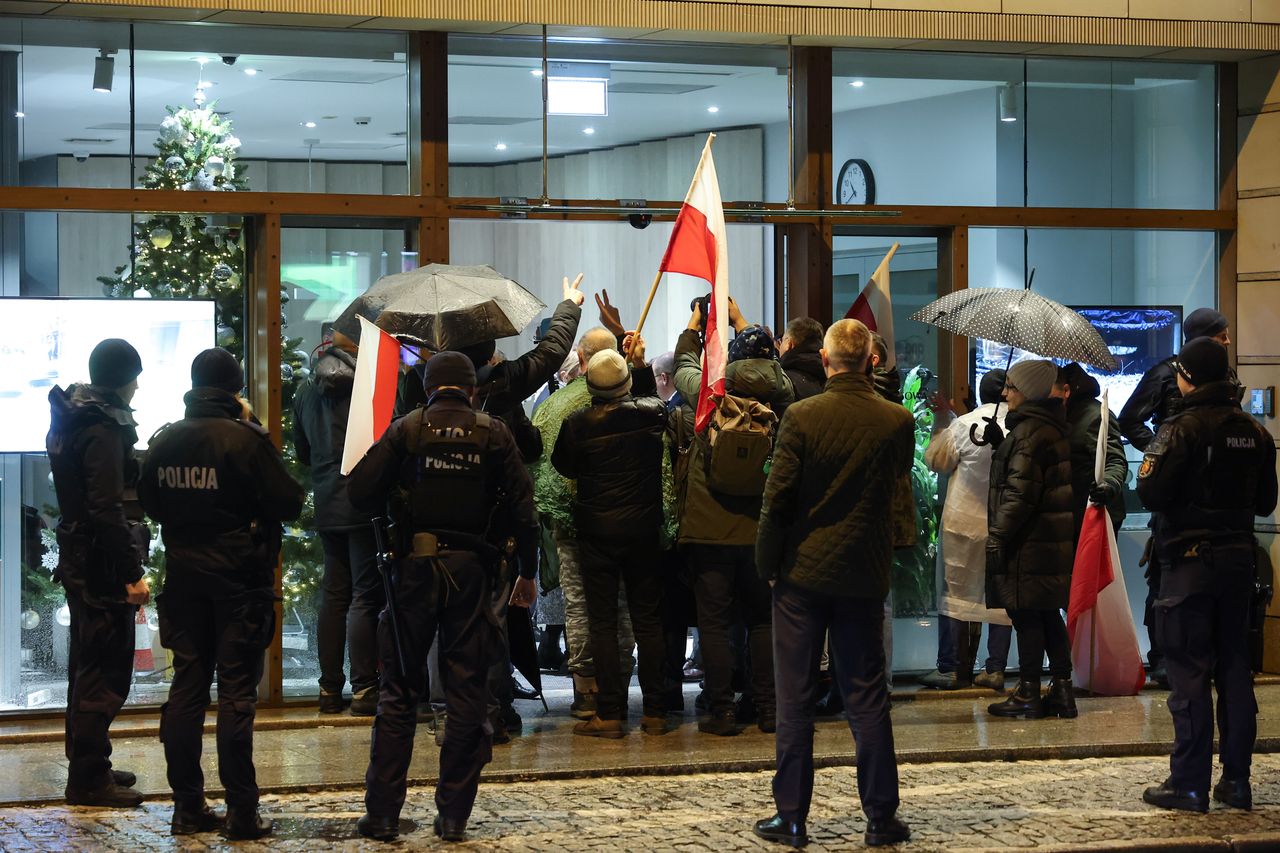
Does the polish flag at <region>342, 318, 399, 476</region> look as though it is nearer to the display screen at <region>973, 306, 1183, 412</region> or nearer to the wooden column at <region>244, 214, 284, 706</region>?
the wooden column at <region>244, 214, 284, 706</region>

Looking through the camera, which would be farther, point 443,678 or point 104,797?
point 104,797

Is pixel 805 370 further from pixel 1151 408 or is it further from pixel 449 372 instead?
pixel 449 372

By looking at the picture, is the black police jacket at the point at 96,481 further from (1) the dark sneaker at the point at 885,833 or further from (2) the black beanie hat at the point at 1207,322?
(2) the black beanie hat at the point at 1207,322

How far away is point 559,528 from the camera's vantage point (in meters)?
9.21

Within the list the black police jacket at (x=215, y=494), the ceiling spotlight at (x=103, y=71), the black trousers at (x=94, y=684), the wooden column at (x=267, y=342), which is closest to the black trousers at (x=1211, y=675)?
the black police jacket at (x=215, y=494)

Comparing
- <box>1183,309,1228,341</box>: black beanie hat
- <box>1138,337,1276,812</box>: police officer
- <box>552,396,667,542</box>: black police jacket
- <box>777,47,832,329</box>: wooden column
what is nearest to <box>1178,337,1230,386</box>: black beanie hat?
<box>1138,337,1276,812</box>: police officer

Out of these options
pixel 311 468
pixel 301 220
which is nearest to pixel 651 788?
pixel 311 468

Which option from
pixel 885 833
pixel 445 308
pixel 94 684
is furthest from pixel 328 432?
pixel 885 833

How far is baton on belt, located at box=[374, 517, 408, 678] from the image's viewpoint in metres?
6.92

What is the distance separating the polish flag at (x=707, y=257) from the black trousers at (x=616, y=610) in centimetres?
82

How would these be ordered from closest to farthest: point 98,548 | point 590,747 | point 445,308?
1. point 98,548
2. point 445,308
3. point 590,747

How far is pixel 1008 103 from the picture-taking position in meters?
11.1

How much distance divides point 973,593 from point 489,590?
405 centimetres

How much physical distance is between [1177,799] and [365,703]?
4.34 meters
